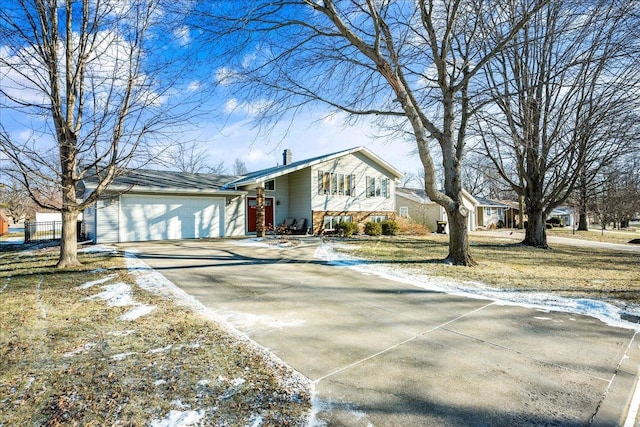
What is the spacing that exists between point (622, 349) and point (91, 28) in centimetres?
1258

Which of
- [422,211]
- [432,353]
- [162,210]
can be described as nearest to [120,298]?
[432,353]

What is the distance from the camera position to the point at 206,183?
17.7 meters

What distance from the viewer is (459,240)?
9656 mm

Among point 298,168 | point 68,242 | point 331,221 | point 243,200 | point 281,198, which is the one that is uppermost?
point 298,168

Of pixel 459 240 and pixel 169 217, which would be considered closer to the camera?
pixel 459 240

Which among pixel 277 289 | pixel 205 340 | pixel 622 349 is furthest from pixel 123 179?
pixel 622 349

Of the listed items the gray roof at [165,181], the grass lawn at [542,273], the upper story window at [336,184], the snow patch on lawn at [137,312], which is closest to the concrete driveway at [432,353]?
the snow patch on lawn at [137,312]

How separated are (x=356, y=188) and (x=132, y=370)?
18.7 m

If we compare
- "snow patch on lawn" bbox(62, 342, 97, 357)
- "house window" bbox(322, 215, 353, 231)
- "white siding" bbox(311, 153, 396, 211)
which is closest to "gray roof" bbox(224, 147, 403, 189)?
"white siding" bbox(311, 153, 396, 211)

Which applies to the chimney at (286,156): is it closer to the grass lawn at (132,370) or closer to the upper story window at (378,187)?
the upper story window at (378,187)

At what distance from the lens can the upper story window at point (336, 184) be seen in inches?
755

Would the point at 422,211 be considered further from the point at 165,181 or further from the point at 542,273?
the point at 165,181

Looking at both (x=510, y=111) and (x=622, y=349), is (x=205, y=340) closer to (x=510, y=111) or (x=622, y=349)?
(x=622, y=349)

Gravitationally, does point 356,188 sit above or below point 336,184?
below
